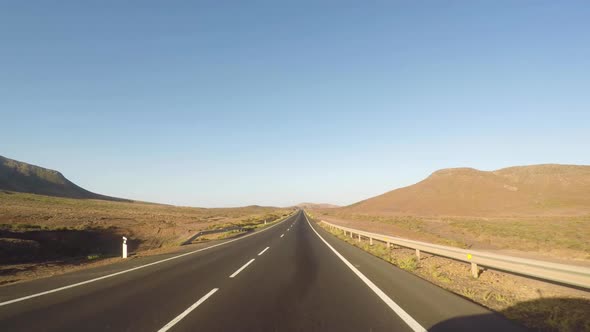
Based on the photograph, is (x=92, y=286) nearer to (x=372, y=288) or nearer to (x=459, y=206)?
(x=372, y=288)

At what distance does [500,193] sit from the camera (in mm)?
89125

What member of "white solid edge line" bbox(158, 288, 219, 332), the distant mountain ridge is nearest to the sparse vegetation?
"white solid edge line" bbox(158, 288, 219, 332)

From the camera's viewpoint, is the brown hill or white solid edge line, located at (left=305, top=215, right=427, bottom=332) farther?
the brown hill

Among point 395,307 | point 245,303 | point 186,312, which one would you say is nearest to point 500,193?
point 395,307

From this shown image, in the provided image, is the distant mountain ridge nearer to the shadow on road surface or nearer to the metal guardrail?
the metal guardrail

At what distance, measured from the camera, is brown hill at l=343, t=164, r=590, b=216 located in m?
71.2

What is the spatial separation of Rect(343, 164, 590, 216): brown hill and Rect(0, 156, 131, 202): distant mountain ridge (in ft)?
424

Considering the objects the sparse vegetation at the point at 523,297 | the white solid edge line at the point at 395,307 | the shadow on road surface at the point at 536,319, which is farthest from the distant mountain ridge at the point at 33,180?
the shadow on road surface at the point at 536,319

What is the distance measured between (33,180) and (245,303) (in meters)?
172

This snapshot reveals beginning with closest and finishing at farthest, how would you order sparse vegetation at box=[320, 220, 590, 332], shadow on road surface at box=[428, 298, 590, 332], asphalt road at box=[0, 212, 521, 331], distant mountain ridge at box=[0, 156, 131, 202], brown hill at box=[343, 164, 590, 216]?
1. shadow on road surface at box=[428, 298, 590, 332]
2. asphalt road at box=[0, 212, 521, 331]
3. sparse vegetation at box=[320, 220, 590, 332]
4. brown hill at box=[343, 164, 590, 216]
5. distant mountain ridge at box=[0, 156, 131, 202]

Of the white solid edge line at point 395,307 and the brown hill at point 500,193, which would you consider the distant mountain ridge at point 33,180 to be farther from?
the white solid edge line at point 395,307

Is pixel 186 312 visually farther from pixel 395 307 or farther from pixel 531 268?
pixel 531 268

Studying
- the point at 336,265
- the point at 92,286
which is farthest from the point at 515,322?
the point at 92,286

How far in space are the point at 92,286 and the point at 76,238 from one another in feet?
59.3
